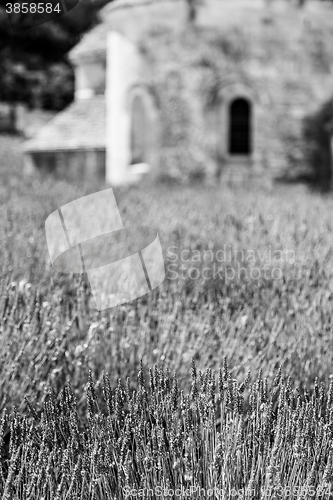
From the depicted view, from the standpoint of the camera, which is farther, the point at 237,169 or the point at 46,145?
the point at 46,145

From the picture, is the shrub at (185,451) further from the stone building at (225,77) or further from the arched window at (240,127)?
the arched window at (240,127)

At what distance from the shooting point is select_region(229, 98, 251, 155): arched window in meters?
15.6

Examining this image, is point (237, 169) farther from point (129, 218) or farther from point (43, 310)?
point (43, 310)

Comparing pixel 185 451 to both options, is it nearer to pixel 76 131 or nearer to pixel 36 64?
pixel 76 131

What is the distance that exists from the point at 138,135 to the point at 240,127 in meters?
2.71

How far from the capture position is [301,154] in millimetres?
15328

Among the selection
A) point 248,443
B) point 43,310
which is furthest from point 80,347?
point 248,443

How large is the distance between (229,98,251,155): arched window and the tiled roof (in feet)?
13.1

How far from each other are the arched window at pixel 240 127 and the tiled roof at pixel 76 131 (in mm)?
3991

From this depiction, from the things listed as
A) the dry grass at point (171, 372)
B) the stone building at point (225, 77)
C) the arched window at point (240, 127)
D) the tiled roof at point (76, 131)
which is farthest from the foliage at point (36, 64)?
the dry grass at point (171, 372)

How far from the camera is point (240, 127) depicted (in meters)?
15.8

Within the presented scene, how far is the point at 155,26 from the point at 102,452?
46.2ft

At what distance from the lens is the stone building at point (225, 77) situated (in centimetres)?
1508

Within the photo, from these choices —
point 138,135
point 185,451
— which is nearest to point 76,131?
point 138,135
